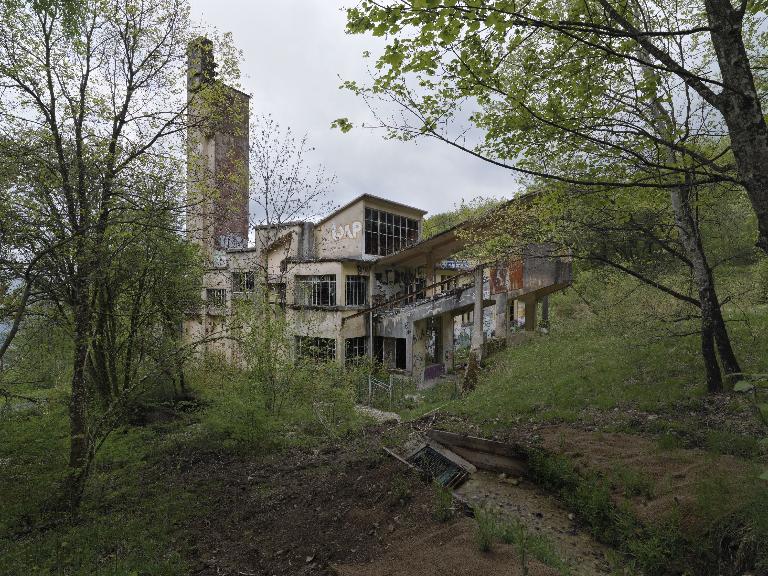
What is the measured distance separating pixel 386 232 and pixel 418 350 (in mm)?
6813

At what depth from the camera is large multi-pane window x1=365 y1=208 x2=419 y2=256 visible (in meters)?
23.0

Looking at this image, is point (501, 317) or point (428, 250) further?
point (428, 250)

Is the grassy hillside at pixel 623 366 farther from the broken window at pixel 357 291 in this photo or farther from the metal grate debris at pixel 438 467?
the broken window at pixel 357 291

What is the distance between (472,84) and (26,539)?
9.07 metres

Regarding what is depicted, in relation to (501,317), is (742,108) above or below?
above

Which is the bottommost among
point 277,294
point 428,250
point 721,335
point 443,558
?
point 443,558

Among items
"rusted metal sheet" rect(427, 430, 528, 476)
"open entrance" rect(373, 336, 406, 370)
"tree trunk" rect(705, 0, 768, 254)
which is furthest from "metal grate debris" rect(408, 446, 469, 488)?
"open entrance" rect(373, 336, 406, 370)

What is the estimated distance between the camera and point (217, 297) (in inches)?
736

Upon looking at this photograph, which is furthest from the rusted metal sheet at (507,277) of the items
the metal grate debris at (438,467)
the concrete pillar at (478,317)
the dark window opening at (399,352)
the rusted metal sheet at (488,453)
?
the metal grate debris at (438,467)

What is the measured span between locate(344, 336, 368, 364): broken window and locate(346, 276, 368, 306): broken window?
1892 mm

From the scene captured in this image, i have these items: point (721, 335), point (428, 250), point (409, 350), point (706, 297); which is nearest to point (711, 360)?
point (721, 335)

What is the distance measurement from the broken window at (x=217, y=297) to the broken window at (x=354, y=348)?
250 inches

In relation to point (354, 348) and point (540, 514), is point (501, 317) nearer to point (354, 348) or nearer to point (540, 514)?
point (354, 348)

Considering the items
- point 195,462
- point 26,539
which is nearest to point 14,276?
point 26,539
